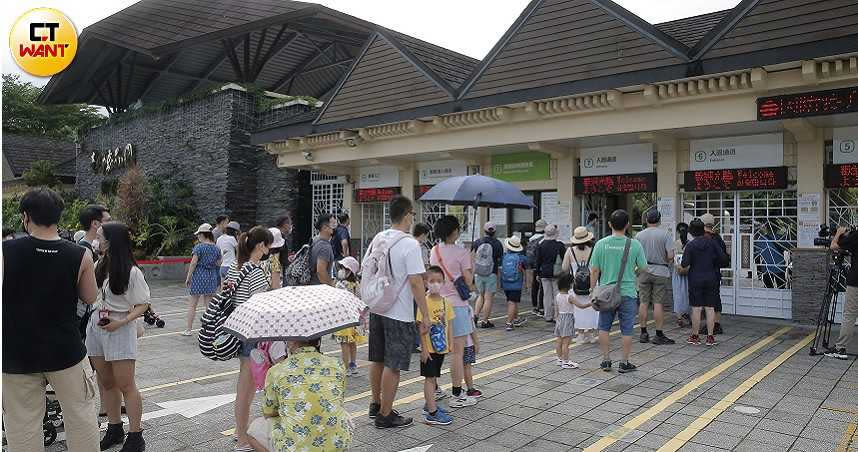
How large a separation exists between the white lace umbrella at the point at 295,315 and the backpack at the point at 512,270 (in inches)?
245

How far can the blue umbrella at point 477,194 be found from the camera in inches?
266

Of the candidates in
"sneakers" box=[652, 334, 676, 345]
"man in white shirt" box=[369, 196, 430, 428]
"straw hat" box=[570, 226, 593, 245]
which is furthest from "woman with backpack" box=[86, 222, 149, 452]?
"sneakers" box=[652, 334, 676, 345]

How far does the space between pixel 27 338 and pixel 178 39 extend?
2075cm

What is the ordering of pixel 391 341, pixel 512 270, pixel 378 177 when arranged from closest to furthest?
pixel 391 341
pixel 512 270
pixel 378 177

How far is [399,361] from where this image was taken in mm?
4559

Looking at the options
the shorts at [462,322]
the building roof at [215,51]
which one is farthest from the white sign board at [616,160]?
the shorts at [462,322]

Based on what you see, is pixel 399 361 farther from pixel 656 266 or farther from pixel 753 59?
pixel 753 59

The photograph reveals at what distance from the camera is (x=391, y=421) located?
4.73m

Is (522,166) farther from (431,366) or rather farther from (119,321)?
(119,321)

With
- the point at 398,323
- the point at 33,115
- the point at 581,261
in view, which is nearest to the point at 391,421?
the point at 398,323

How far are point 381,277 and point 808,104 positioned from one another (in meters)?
7.73

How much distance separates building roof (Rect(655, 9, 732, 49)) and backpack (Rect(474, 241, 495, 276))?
690 cm

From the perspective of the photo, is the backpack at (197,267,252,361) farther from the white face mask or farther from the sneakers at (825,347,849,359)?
the sneakers at (825,347,849,359)

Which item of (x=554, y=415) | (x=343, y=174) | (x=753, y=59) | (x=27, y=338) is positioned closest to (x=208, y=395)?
(x=27, y=338)
